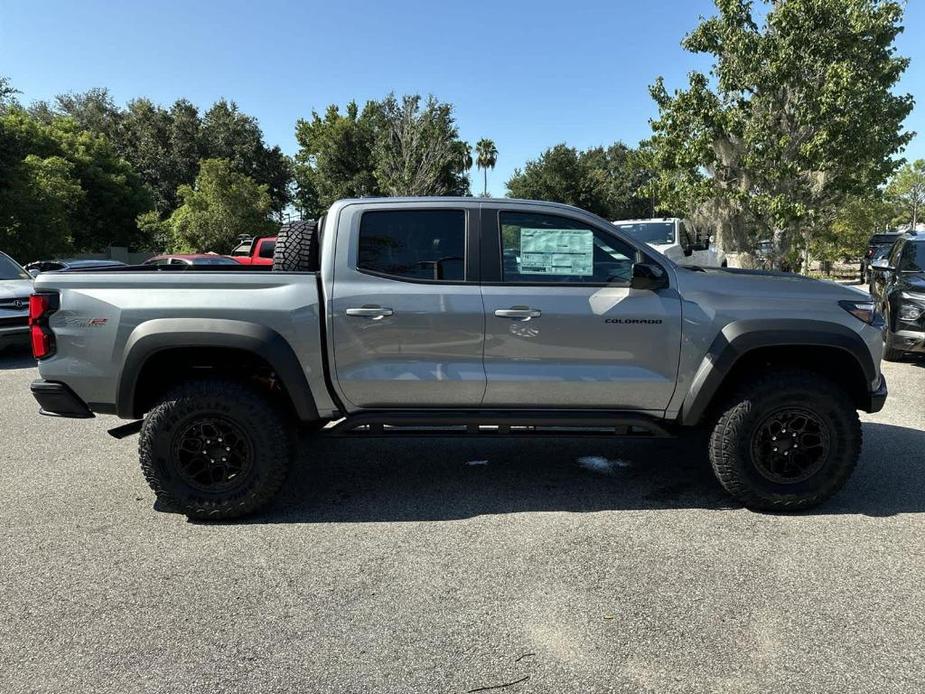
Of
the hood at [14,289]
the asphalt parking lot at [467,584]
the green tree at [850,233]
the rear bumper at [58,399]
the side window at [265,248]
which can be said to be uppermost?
the green tree at [850,233]

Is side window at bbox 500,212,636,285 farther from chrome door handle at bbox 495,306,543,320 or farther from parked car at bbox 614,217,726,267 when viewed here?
parked car at bbox 614,217,726,267

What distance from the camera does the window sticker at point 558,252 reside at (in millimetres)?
3902

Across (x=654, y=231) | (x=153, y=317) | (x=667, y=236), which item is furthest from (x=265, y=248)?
(x=153, y=317)

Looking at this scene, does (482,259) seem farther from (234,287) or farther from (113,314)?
(113,314)

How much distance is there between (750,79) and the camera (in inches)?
550

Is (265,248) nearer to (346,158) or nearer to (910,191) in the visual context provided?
(346,158)

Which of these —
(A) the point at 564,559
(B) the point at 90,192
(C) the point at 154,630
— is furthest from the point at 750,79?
(B) the point at 90,192

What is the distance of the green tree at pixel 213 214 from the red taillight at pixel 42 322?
28.7 meters

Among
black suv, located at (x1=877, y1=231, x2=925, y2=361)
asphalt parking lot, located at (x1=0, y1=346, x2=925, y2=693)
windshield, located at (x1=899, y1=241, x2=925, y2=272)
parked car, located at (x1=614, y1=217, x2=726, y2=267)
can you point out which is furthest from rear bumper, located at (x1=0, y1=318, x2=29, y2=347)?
windshield, located at (x1=899, y1=241, x2=925, y2=272)

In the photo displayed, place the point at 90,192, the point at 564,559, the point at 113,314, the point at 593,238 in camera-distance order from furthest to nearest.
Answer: the point at 90,192 < the point at 593,238 < the point at 113,314 < the point at 564,559

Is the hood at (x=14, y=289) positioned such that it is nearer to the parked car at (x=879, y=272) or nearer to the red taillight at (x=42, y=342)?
the red taillight at (x=42, y=342)

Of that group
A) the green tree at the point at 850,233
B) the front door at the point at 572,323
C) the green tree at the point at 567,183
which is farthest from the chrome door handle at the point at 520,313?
the green tree at the point at 567,183

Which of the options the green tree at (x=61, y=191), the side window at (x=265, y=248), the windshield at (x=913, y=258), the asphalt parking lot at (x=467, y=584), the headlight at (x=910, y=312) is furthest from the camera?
the green tree at (x=61, y=191)

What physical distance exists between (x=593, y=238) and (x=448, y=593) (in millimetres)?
2284
